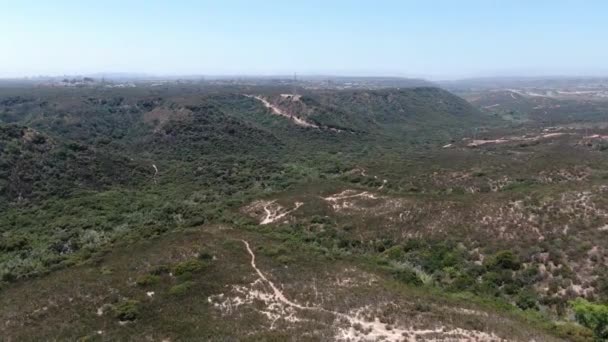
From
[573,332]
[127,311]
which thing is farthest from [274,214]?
[573,332]

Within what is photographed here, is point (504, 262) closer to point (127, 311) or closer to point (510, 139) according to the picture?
point (127, 311)

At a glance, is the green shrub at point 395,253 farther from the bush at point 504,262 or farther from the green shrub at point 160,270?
the green shrub at point 160,270

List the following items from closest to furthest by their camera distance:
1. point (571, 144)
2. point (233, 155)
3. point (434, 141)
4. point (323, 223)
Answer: point (323, 223)
point (571, 144)
point (233, 155)
point (434, 141)

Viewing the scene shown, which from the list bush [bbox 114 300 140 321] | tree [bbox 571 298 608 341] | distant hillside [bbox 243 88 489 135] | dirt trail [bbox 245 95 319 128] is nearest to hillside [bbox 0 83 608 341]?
bush [bbox 114 300 140 321]

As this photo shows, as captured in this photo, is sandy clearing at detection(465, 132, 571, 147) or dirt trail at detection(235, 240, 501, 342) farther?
sandy clearing at detection(465, 132, 571, 147)

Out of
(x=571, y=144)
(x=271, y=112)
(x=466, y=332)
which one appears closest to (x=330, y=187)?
(x=466, y=332)

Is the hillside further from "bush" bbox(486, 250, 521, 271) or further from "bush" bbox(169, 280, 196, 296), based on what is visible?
"bush" bbox(169, 280, 196, 296)

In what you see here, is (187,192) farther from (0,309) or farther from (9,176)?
(0,309)
